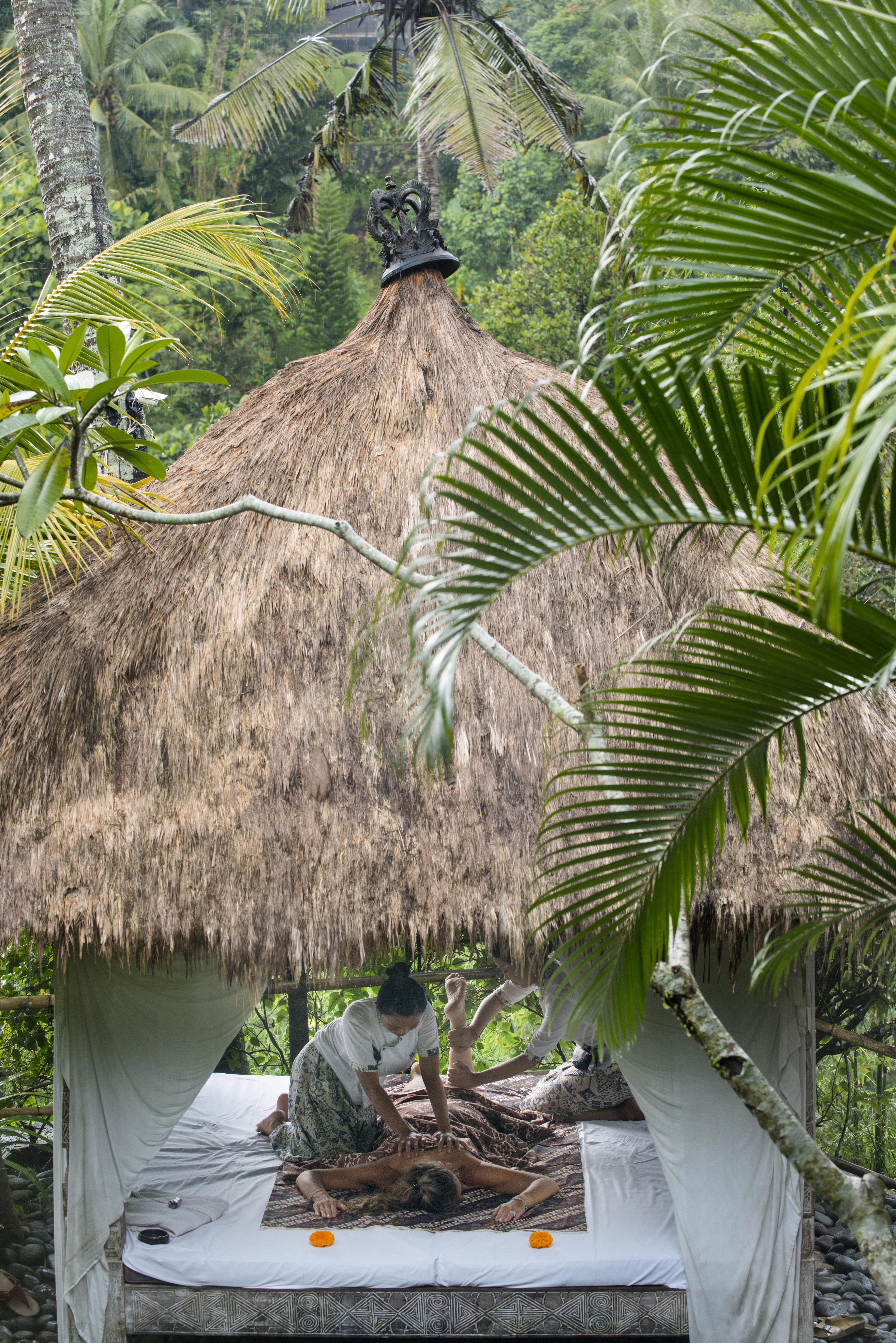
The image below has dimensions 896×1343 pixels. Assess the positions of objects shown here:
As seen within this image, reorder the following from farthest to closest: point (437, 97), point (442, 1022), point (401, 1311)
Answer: point (437, 97) → point (442, 1022) → point (401, 1311)

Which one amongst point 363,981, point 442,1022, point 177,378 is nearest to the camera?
point 177,378

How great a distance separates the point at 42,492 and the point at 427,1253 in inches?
109

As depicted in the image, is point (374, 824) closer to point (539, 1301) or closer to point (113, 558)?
point (113, 558)

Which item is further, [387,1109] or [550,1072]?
[550,1072]

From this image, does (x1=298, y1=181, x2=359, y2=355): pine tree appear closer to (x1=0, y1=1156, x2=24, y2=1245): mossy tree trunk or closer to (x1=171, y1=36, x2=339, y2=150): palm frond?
(x1=171, y1=36, x2=339, y2=150): palm frond

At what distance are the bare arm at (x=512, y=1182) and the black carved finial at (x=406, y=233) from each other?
3529mm

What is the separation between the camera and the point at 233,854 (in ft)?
9.93

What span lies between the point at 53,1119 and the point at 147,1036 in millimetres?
386

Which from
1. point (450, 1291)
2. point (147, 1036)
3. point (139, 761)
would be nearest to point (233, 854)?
point (139, 761)

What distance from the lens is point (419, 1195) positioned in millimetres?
3900

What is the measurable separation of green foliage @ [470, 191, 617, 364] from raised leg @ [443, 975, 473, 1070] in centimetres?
610

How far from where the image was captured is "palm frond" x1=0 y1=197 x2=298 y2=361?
3031 mm

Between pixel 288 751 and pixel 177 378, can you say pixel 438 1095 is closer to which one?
pixel 288 751

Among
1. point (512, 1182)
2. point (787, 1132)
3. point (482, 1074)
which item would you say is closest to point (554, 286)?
point (482, 1074)
